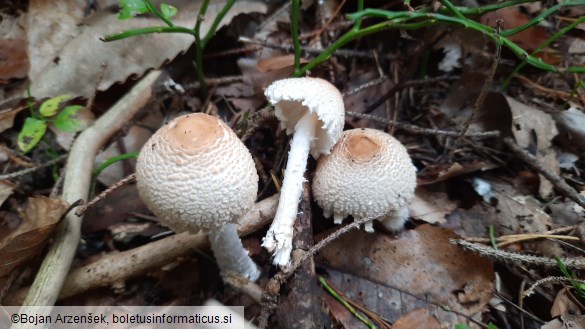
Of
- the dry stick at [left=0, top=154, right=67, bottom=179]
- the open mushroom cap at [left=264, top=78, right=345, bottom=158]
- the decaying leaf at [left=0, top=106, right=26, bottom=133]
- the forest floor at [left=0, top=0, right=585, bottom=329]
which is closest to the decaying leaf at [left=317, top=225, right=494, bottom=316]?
the forest floor at [left=0, top=0, right=585, bottom=329]

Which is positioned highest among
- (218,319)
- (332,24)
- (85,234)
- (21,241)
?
(332,24)

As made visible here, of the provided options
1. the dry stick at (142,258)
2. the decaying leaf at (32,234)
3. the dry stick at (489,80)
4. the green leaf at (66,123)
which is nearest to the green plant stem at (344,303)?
the dry stick at (142,258)

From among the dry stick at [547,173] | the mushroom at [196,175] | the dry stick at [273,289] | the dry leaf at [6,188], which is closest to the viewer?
the mushroom at [196,175]

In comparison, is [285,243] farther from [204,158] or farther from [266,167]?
[266,167]

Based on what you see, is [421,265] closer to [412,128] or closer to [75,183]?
[412,128]

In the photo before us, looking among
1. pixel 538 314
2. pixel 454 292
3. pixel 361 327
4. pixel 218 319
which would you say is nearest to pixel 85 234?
pixel 218 319

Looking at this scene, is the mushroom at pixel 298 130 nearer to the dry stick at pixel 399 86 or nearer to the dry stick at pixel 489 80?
the dry stick at pixel 399 86
